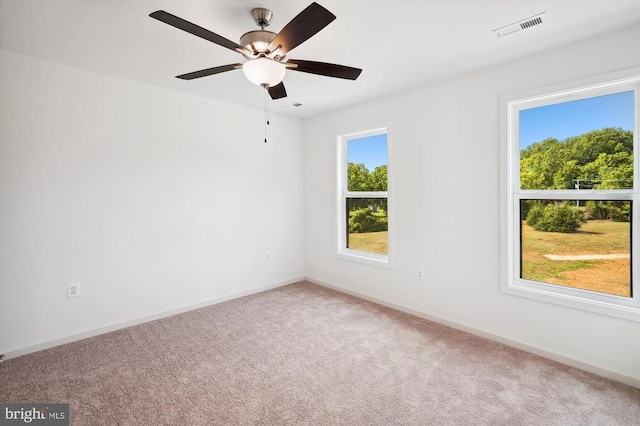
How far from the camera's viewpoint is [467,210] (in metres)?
3.07

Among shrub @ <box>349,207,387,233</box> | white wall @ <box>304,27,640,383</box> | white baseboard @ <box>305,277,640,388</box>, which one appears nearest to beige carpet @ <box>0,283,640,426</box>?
white baseboard @ <box>305,277,640,388</box>

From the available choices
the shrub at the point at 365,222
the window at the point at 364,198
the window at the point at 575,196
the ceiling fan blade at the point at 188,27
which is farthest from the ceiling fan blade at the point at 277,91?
the shrub at the point at 365,222

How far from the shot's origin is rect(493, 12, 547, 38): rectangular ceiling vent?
6.90 ft

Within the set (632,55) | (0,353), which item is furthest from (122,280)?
(632,55)

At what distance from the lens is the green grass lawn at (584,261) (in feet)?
7.86

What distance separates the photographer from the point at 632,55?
2.21 m

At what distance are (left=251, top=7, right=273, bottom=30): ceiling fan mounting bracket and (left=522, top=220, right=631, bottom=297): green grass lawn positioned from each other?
273cm

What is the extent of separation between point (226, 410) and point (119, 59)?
2.93 m

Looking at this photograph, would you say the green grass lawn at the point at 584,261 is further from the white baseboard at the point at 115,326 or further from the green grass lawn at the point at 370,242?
the white baseboard at the point at 115,326

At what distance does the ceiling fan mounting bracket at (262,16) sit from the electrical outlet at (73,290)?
9.36 feet

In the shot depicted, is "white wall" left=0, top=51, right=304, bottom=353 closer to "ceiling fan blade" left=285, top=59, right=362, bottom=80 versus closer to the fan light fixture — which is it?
the fan light fixture

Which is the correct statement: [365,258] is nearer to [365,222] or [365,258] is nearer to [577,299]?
[365,222]

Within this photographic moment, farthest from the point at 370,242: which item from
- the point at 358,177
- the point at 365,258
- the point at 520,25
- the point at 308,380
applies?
the point at 520,25

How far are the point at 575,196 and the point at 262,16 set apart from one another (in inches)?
109
